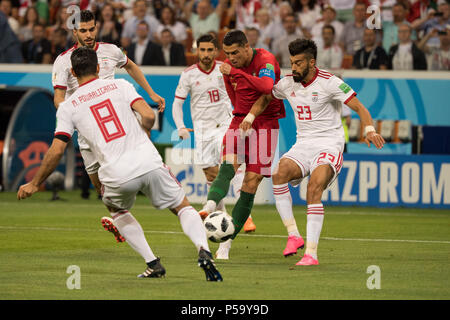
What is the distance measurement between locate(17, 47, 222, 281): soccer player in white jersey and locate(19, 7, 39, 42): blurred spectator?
14948 mm

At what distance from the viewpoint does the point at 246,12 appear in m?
20.5

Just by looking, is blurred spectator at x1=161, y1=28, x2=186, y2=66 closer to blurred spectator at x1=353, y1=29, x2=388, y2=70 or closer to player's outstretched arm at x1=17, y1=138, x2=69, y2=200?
blurred spectator at x1=353, y1=29, x2=388, y2=70

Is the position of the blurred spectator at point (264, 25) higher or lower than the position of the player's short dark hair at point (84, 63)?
lower

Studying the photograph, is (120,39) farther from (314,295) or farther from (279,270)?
(314,295)

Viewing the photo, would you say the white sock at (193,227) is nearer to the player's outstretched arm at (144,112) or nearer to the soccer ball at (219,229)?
the player's outstretched arm at (144,112)

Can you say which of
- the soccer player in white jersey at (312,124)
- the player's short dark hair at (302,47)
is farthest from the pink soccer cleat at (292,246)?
the player's short dark hair at (302,47)

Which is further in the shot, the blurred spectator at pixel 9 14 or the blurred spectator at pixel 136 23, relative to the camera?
the blurred spectator at pixel 9 14

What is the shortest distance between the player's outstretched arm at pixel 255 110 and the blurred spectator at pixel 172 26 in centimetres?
1129

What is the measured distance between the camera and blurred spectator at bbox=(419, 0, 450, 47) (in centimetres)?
1881

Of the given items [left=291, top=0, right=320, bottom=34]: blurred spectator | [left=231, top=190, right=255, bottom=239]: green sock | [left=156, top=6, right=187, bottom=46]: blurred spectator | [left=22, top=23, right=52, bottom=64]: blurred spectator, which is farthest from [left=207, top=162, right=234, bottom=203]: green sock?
[left=22, top=23, right=52, bottom=64]: blurred spectator

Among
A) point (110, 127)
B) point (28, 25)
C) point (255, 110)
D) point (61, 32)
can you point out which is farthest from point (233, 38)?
point (28, 25)

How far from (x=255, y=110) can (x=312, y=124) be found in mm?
633

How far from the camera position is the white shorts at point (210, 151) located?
43.2 feet
